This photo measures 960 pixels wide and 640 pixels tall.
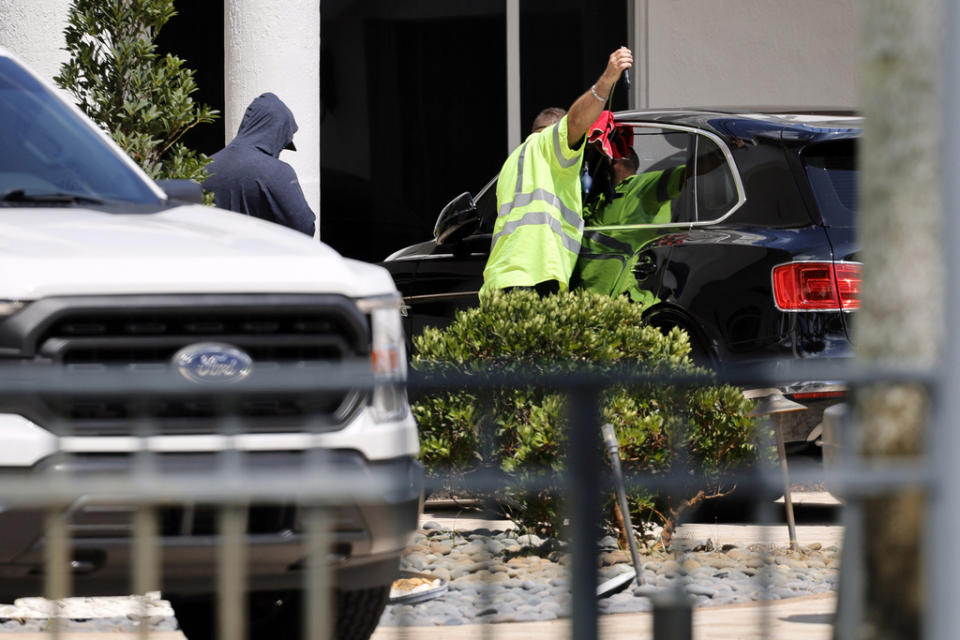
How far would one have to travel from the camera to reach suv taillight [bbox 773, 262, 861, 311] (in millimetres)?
7539

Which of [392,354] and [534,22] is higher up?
[534,22]

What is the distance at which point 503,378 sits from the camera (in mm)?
2736

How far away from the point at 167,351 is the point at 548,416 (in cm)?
137

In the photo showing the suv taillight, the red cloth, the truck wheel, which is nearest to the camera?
the truck wheel

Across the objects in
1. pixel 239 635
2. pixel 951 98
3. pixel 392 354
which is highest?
pixel 951 98

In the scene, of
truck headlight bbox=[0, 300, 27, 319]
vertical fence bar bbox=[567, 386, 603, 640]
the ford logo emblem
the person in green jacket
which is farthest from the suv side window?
vertical fence bar bbox=[567, 386, 603, 640]

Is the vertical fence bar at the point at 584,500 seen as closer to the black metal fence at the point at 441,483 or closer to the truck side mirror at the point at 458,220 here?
the black metal fence at the point at 441,483

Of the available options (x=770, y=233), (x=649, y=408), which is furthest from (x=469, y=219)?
(x=649, y=408)

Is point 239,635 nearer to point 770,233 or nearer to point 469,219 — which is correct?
point 770,233

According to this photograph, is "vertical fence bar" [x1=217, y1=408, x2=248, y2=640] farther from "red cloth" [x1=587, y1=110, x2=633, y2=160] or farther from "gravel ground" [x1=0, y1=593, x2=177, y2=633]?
"red cloth" [x1=587, y1=110, x2=633, y2=160]

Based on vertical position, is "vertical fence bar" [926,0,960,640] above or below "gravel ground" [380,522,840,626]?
above

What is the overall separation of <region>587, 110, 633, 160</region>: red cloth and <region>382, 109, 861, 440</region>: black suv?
2 cm

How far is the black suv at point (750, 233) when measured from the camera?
757 cm

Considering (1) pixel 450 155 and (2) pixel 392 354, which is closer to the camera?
(2) pixel 392 354
